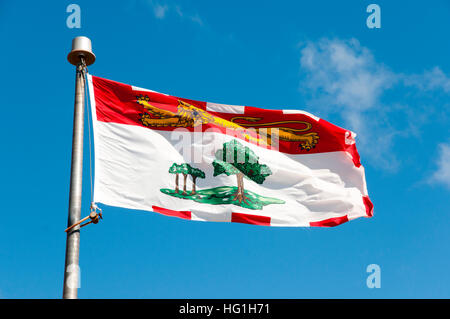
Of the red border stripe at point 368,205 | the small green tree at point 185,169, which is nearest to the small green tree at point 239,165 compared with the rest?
the small green tree at point 185,169

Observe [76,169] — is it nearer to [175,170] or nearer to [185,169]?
[175,170]

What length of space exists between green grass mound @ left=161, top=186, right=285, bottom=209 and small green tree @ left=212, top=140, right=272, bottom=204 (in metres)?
0.11

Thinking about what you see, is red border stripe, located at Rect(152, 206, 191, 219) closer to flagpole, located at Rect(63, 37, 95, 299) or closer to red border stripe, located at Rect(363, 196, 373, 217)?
flagpole, located at Rect(63, 37, 95, 299)

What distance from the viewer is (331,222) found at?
1856cm

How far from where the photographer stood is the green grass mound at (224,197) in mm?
16984

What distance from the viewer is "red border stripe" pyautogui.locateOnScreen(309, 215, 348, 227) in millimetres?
18438

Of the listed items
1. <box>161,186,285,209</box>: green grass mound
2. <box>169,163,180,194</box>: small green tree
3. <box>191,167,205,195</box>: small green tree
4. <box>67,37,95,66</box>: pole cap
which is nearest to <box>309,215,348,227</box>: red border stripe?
<box>161,186,285,209</box>: green grass mound

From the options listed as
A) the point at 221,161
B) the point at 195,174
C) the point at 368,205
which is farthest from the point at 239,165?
the point at 368,205

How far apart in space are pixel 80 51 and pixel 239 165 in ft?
16.5

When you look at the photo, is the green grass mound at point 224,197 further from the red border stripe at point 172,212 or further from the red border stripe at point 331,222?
the red border stripe at point 331,222

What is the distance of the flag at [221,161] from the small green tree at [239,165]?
29mm
